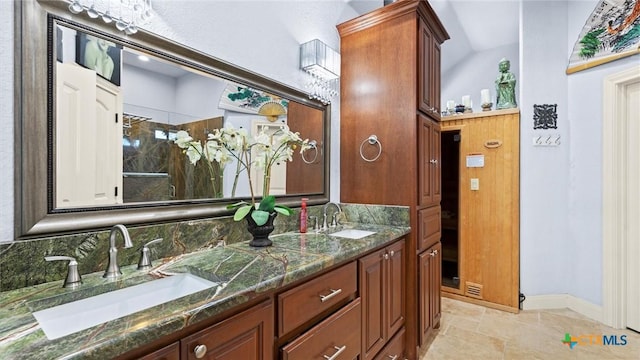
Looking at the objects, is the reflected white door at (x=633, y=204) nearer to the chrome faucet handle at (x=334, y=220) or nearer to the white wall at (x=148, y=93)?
the chrome faucet handle at (x=334, y=220)

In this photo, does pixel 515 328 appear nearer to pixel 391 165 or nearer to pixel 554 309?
pixel 554 309

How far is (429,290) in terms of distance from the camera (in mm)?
2248

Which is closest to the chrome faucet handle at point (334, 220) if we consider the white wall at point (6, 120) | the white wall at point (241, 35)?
the white wall at point (241, 35)

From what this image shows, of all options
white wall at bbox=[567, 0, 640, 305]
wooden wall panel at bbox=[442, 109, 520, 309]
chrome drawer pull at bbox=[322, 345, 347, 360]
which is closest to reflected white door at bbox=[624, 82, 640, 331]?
white wall at bbox=[567, 0, 640, 305]

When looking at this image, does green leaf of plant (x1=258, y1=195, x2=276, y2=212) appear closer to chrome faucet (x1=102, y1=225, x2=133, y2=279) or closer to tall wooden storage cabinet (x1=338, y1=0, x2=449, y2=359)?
chrome faucet (x1=102, y1=225, x2=133, y2=279)

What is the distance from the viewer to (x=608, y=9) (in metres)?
2.53

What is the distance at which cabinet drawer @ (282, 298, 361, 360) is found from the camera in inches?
44.2

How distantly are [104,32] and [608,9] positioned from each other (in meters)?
3.74

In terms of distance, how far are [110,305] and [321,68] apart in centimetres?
186

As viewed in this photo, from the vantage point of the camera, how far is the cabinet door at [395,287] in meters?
1.82

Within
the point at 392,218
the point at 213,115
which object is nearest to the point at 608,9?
the point at 392,218

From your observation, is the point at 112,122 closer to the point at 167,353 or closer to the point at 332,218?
the point at 167,353

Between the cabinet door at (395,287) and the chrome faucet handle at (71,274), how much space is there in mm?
1469

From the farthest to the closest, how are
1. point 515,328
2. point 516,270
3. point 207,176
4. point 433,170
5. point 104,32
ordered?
point 516,270 → point 515,328 → point 433,170 → point 207,176 → point 104,32
